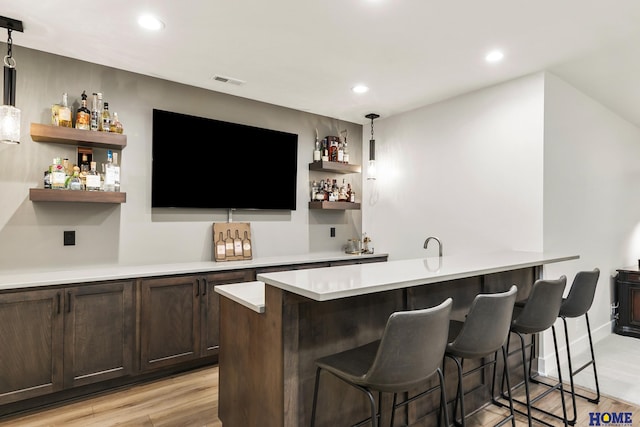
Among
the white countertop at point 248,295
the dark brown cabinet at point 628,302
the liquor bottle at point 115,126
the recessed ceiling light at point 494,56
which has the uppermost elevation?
the recessed ceiling light at point 494,56

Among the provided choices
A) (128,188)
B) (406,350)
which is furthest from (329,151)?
(406,350)

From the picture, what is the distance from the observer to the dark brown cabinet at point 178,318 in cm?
290

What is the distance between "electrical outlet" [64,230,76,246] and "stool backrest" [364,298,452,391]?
273 cm

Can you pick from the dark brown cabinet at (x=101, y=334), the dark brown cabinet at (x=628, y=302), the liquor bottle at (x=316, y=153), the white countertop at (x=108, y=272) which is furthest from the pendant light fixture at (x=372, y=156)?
the dark brown cabinet at (x=628, y=302)

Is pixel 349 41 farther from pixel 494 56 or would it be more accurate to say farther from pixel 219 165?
pixel 219 165

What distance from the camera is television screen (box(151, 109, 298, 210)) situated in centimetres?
344

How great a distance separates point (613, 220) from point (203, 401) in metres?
4.67

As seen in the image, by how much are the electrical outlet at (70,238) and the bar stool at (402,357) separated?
2.49 metres

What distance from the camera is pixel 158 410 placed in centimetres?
257

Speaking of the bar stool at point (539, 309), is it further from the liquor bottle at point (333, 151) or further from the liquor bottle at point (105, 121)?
the liquor bottle at point (105, 121)

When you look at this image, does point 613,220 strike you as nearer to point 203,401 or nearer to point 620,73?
point 620,73

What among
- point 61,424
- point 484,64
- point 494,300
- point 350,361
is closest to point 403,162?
point 484,64

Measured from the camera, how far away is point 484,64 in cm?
302

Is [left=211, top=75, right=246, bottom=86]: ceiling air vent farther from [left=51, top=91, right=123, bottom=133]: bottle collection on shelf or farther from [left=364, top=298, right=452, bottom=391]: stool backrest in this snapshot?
[left=364, top=298, right=452, bottom=391]: stool backrest
